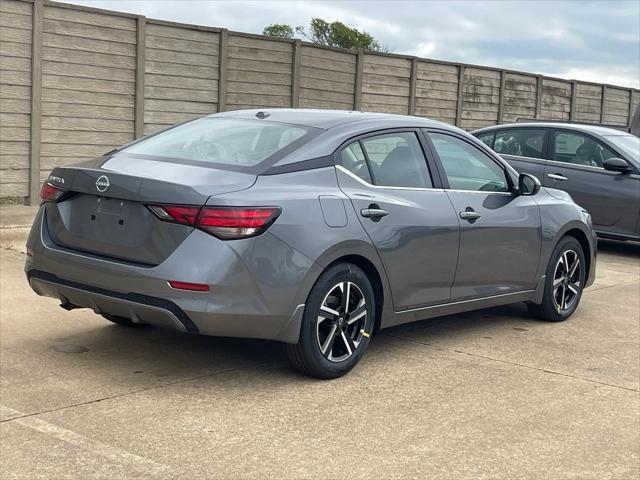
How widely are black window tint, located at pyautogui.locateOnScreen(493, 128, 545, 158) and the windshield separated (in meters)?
0.84

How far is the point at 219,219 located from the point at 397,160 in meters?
1.57

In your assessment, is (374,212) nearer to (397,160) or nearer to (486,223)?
(397,160)

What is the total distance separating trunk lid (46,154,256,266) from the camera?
15.7ft

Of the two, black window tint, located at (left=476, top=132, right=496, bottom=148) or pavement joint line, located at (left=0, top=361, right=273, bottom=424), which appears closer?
pavement joint line, located at (left=0, top=361, right=273, bottom=424)

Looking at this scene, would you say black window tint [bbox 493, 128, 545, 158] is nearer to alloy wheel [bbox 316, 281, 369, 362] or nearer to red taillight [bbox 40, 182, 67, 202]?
alloy wheel [bbox 316, 281, 369, 362]

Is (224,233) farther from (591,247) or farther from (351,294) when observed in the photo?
(591,247)

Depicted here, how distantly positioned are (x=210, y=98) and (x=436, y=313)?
8.23m

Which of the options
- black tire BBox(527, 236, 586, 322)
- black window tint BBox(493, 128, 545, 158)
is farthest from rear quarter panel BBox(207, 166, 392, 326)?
black window tint BBox(493, 128, 545, 158)

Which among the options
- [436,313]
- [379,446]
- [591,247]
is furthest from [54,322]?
[591,247]

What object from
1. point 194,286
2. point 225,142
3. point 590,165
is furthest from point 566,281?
point 590,165

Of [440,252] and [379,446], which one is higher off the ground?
[440,252]

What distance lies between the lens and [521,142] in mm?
11945

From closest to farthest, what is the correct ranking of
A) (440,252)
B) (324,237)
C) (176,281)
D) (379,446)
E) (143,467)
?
(143,467), (379,446), (176,281), (324,237), (440,252)

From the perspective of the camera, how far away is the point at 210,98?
13.5m
